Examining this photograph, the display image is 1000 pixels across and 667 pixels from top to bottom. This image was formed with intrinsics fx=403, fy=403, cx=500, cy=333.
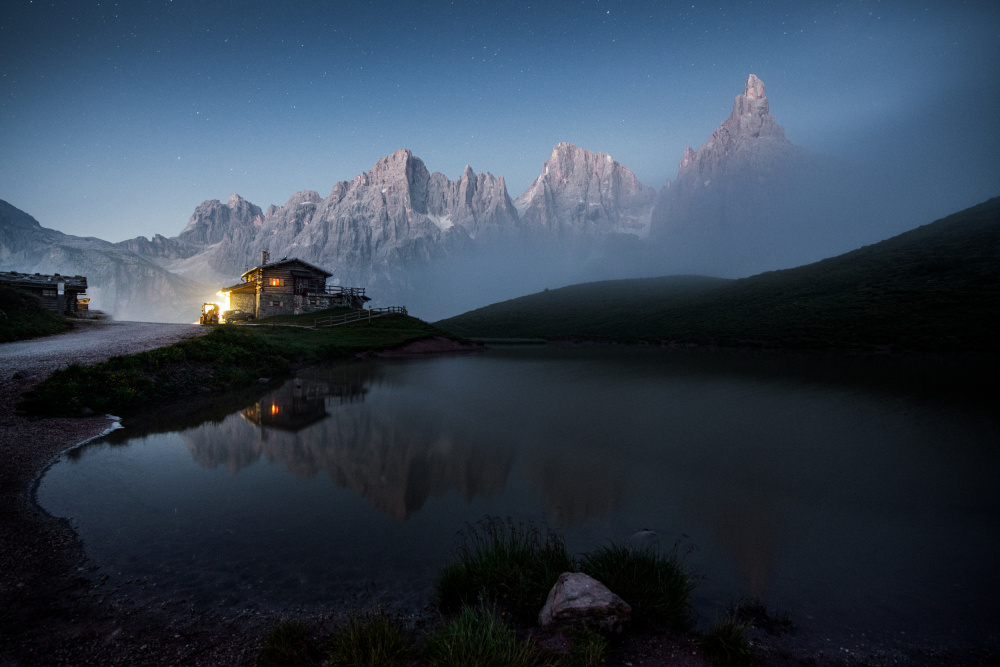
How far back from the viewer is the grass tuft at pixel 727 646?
4516 millimetres

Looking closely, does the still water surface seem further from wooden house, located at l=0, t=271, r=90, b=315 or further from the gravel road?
wooden house, located at l=0, t=271, r=90, b=315

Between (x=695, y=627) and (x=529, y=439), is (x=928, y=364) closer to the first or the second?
(x=529, y=439)

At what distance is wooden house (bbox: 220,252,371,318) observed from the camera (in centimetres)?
6981

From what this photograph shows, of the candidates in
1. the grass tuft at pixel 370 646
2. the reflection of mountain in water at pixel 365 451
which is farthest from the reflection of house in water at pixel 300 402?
the grass tuft at pixel 370 646

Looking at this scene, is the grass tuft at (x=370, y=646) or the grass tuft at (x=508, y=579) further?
the grass tuft at (x=508, y=579)

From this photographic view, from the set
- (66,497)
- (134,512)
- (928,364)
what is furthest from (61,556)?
(928,364)

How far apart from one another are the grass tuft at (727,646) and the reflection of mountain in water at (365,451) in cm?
612

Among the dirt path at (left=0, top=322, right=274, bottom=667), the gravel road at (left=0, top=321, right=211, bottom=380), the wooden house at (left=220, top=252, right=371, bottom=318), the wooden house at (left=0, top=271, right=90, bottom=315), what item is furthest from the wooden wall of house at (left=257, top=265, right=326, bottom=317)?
the dirt path at (left=0, top=322, right=274, bottom=667)

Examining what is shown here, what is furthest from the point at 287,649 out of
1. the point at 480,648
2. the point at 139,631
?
the point at 139,631

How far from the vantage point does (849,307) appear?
70250mm

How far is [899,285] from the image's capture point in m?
72.9

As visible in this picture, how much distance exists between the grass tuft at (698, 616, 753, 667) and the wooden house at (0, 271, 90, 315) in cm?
6726

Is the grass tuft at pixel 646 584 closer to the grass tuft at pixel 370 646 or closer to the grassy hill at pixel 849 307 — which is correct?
the grass tuft at pixel 370 646

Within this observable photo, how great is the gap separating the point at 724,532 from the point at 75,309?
78183 millimetres
